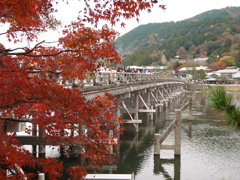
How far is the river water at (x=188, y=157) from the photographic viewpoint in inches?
503

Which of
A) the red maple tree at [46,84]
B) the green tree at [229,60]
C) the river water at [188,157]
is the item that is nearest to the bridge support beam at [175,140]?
the river water at [188,157]

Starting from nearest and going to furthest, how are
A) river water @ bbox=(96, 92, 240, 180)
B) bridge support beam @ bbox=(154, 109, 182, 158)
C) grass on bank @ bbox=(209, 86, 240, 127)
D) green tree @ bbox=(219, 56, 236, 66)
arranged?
grass on bank @ bbox=(209, 86, 240, 127), river water @ bbox=(96, 92, 240, 180), bridge support beam @ bbox=(154, 109, 182, 158), green tree @ bbox=(219, 56, 236, 66)

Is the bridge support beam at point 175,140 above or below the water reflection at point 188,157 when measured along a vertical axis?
above

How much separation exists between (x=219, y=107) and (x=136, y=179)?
7679mm

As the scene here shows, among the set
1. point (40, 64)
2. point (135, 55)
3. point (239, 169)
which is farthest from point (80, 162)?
point (135, 55)

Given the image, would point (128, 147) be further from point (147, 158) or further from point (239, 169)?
point (239, 169)

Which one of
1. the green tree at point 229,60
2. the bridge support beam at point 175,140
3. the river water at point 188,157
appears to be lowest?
the river water at point 188,157

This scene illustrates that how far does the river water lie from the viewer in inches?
503

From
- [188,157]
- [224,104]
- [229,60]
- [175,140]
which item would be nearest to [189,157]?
[188,157]

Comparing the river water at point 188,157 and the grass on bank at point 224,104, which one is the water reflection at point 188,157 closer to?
the river water at point 188,157

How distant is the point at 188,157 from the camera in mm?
15055

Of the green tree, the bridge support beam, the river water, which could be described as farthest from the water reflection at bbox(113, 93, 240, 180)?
the green tree

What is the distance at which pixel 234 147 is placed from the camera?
55.4ft

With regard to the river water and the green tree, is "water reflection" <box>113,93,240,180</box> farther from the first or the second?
the green tree
